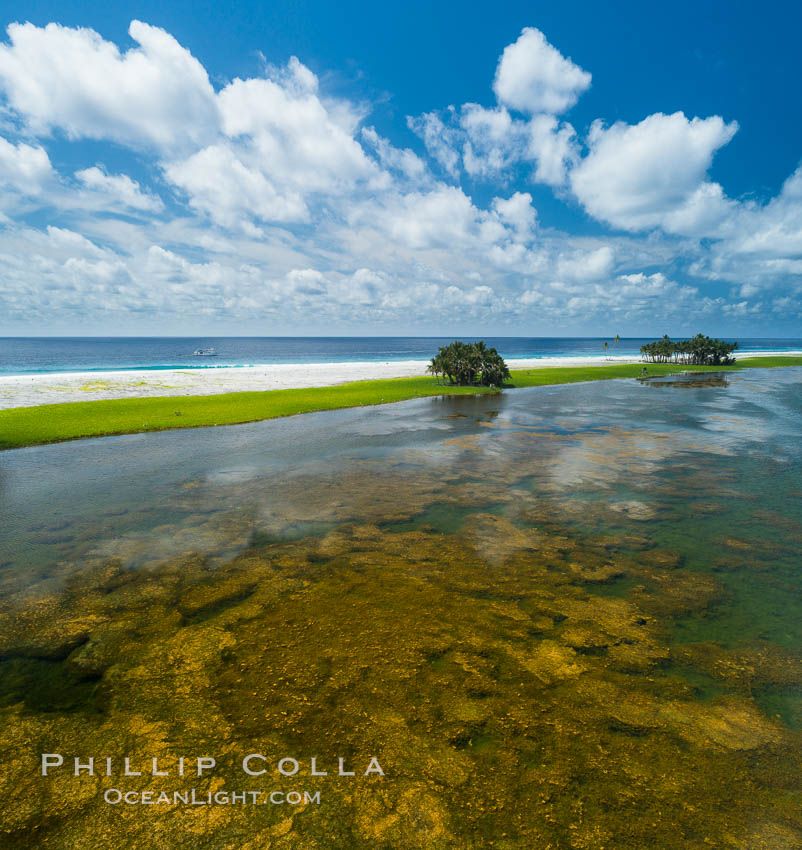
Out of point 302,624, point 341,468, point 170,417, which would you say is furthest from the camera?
point 170,417

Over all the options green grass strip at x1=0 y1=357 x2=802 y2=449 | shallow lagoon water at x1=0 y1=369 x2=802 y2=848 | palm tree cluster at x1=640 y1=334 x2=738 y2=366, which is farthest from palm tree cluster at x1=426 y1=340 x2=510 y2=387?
palm tree cluster at x1=640 y1=334 x2=738 y2=366

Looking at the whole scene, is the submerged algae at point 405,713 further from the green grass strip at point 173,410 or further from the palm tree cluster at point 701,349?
the palm tree cluster at point 701,349

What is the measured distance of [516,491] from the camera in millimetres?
18266

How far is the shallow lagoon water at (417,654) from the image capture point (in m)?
5.37

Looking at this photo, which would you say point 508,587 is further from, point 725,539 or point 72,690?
point 72,690

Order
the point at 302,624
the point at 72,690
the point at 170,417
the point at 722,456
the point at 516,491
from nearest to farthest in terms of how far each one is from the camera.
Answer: the point at 72,690 → the point at 302,624 → the point at 516,491 → the point at 722,456 → the point at 170,417

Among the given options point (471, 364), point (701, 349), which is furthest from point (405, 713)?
point (701, 349)

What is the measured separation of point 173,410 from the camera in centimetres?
3791

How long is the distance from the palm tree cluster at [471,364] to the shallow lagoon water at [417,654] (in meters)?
43.0

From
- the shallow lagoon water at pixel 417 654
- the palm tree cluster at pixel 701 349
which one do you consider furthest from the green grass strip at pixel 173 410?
the palm tree cluster at pixel 701 349

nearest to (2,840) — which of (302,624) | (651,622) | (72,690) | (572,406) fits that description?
(72,690)

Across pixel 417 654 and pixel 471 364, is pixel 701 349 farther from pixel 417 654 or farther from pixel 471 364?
pixel 417 654

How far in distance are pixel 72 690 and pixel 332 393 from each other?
45.2m

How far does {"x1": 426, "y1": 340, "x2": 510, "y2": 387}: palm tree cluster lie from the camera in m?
61.0
